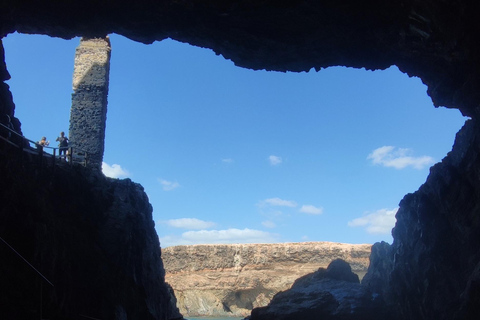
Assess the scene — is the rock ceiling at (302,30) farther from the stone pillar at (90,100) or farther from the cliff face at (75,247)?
the cliff face at (75,247)

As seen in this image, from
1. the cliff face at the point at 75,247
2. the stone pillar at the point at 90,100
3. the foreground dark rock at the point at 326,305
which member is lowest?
the foreground dark rock at the point at 326,305

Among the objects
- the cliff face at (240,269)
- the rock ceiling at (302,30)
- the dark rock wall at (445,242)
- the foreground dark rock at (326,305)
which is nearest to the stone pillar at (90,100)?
the rock ceiling at (302,30)

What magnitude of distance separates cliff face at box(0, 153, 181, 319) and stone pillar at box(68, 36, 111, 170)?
100 inches

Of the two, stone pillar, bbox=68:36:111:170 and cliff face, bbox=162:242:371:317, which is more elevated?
stone pillar, bbox=68:36:111:170

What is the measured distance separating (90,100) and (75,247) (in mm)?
7809

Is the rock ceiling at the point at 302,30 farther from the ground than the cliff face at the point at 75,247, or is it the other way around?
the rock ceiling at the point at 302,30

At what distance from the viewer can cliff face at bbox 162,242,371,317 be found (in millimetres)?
38938

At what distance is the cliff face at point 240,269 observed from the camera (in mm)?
38938

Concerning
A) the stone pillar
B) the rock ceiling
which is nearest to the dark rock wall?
the rock ceiling

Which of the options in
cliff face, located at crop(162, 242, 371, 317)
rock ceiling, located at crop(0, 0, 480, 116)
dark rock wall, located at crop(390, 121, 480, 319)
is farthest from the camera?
cliff face, located at crop(162, 242, 371, 317)

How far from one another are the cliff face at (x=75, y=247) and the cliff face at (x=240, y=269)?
2362cm

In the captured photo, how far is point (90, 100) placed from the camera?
17.1m

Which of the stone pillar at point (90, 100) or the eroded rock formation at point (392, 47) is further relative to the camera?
the stone pillar at point (90, 100)

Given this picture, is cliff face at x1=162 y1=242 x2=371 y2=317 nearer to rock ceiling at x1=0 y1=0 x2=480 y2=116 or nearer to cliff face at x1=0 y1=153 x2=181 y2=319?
cliff face at x1=0 y1=153 x2=181 y2=319
